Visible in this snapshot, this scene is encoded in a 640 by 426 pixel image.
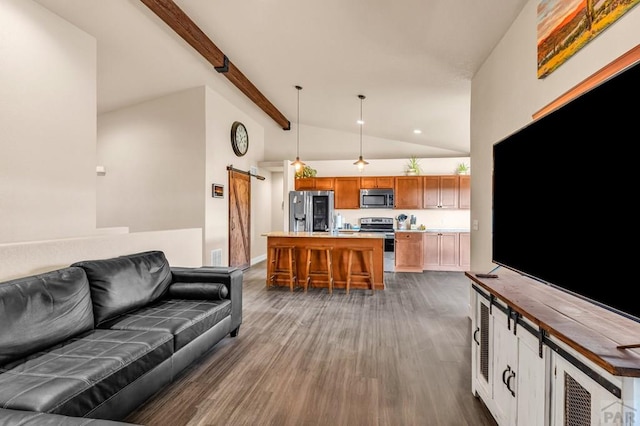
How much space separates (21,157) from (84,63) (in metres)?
1.36

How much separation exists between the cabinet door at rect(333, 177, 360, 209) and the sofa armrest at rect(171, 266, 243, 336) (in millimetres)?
4783

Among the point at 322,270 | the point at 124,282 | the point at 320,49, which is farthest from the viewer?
the point at 322,270

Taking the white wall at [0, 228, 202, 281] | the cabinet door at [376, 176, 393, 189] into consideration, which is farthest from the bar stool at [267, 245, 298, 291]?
the cabinet door at [376, 176, 393, 189]

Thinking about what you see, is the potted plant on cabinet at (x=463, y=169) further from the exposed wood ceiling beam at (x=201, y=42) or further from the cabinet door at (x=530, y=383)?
the cabinet door at (x=530, y=383)

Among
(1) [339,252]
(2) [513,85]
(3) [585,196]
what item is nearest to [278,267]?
(1) [339,252]

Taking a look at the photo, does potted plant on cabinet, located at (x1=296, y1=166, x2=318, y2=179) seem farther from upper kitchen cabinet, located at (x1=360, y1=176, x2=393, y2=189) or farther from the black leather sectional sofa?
the black leather sectional sofa

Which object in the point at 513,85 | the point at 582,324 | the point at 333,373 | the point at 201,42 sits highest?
the point at 201,42

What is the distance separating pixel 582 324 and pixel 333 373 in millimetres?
1806

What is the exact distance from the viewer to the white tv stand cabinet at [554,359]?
917 millimetres

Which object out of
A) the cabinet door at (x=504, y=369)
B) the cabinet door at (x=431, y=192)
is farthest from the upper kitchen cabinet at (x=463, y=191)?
the cabinet door at (x=504, y=369)

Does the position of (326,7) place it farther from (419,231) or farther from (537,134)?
(419,231)

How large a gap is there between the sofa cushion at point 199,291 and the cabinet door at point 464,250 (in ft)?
18.1

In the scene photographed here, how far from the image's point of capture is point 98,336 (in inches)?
83.8

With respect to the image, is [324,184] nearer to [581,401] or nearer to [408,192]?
[408,192]
